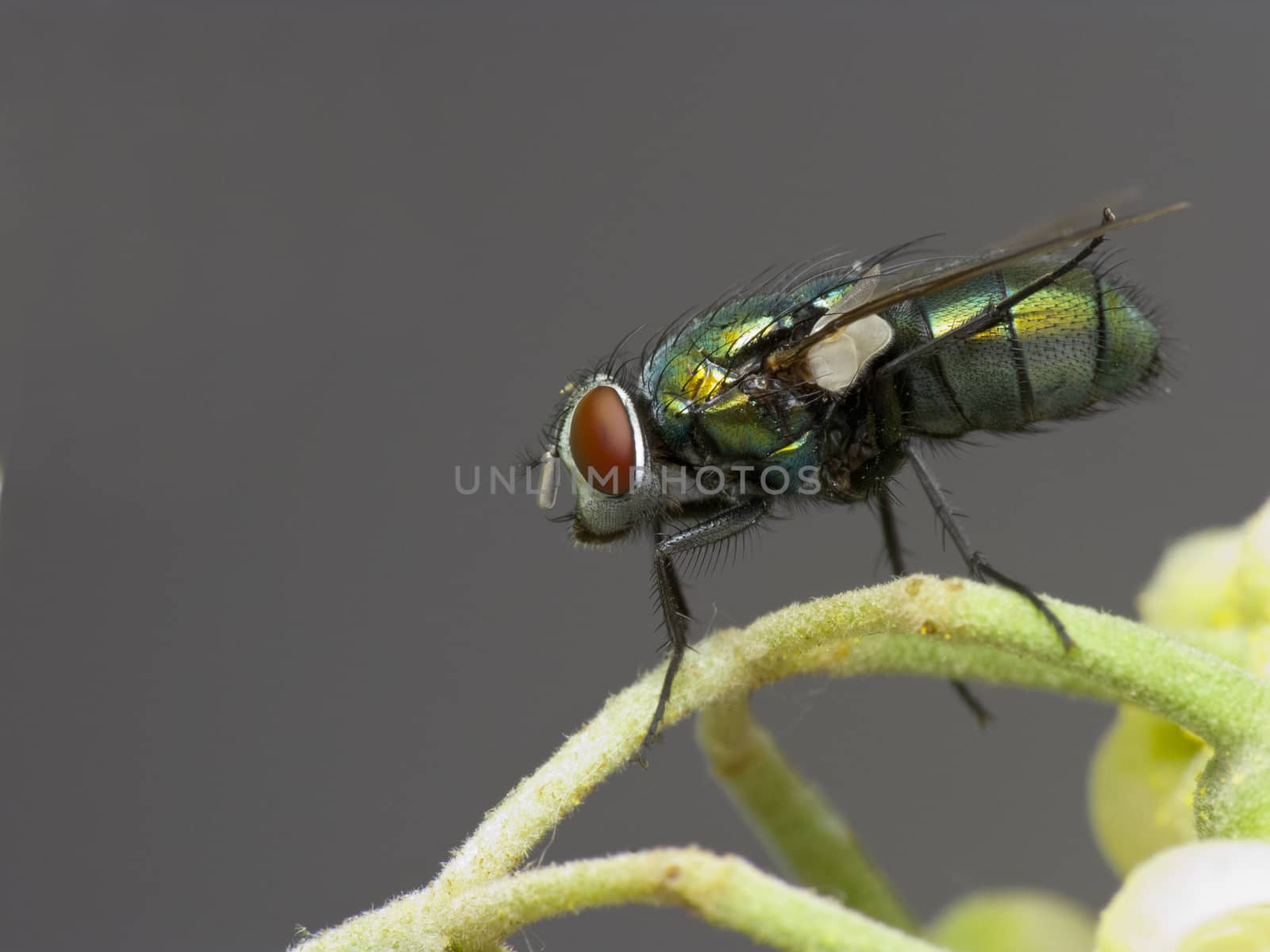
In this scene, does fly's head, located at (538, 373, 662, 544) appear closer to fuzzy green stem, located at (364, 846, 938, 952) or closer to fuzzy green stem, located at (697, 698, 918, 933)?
fuzzy green stem, located at (697, 698, 918, 933)

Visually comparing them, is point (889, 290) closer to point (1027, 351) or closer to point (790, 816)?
point (1027, 351)

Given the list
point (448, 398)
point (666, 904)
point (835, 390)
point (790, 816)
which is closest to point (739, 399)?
point (835, 390)

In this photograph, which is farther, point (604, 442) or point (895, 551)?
point (895, 551)

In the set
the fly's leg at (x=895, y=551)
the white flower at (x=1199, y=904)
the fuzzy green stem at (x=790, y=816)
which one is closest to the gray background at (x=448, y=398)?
the fly's leg at (x=895, y=551)

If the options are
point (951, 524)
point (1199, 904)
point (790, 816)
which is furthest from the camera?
point (951, 524)

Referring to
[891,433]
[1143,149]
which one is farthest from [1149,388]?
[1143,149]

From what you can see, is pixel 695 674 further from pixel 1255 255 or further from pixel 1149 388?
pixel 1255 255
